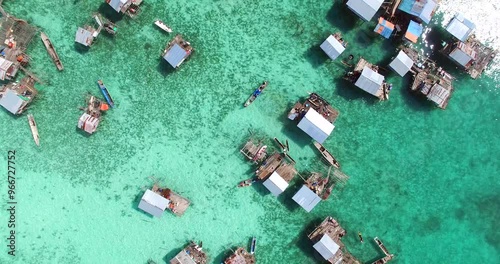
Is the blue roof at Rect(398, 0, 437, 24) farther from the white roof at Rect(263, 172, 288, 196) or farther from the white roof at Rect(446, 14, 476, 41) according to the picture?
the white roof at Rect(263, 172, 288, 196)

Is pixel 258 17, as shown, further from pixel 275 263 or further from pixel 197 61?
pixel 275 263

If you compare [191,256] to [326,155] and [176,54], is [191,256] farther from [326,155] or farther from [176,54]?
[176,54]

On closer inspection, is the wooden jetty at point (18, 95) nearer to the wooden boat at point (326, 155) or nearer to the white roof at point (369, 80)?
the wooden boat at point (326, 155)

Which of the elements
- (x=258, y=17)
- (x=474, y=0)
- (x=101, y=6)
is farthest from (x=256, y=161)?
(x=474, y=0)

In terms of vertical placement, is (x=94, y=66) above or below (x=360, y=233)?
below

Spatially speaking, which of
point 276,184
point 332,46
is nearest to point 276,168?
point 276,184
